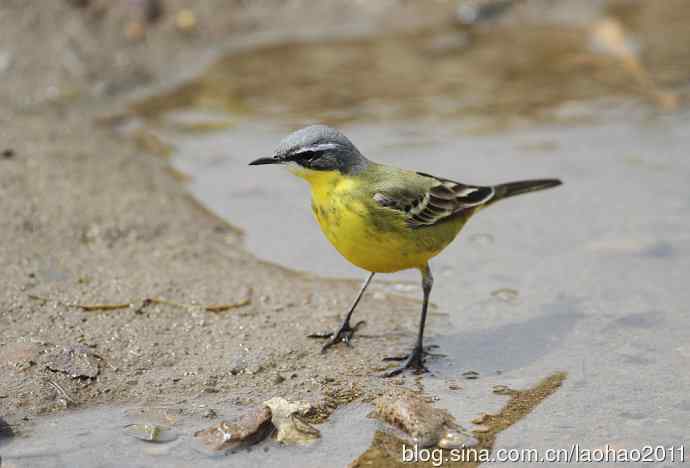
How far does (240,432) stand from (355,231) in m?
1.61

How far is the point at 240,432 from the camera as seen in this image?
5.26 metres

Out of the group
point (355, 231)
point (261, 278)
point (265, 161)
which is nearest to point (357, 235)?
point (355, 231)

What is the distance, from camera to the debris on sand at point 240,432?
207 inches

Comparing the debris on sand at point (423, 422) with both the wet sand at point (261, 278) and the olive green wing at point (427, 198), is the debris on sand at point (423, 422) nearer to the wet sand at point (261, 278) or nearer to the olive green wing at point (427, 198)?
the wet sand at point (261, 278)

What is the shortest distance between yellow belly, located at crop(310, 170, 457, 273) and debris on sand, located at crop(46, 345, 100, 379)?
177cm

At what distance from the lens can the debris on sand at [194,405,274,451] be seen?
5250 millimetres

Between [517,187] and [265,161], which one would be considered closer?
[265,161]

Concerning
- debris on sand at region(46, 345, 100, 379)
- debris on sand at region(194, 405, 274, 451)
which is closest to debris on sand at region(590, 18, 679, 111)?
debris on sand at region(194, 405, 274, 451)

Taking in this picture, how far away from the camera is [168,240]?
26.1 ft

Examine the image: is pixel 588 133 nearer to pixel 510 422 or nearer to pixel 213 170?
pixel 213 170

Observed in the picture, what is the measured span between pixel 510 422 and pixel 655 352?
4.60ft

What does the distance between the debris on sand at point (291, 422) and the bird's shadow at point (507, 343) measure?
121 cm

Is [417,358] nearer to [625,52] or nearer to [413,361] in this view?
[413,361]

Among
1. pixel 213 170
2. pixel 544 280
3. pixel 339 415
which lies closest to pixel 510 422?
pixel 339 415
